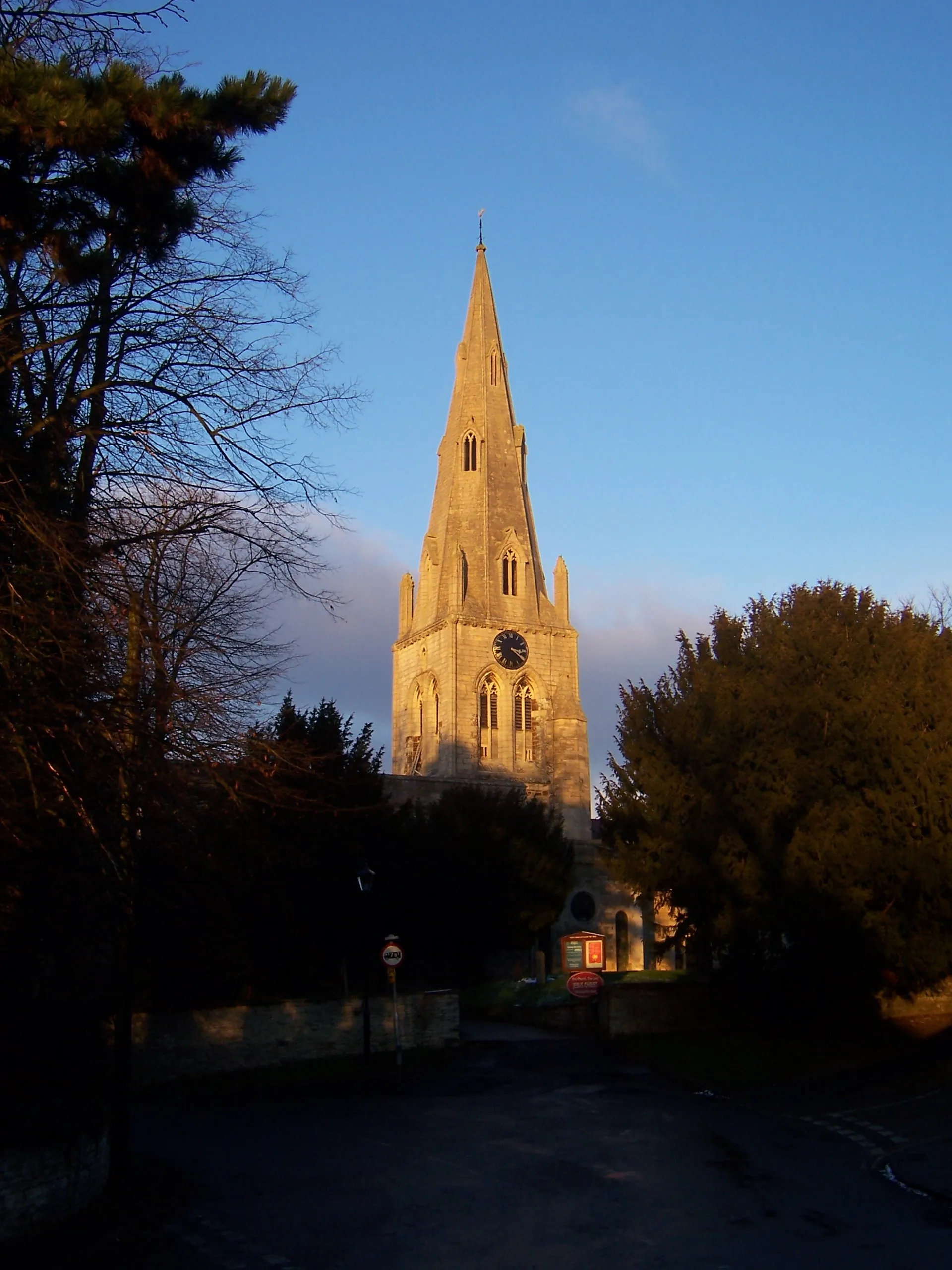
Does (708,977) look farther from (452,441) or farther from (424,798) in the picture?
(452,441)

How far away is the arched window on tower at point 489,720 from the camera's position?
6712 centimetres

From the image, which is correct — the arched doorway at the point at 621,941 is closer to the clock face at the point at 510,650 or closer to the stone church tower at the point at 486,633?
the stone church tower at the point at 486,633

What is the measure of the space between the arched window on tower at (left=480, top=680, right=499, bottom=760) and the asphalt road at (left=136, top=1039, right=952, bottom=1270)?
47.3m

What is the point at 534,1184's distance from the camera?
12.4 meters

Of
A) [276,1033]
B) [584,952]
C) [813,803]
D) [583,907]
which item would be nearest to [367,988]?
[276,1033]

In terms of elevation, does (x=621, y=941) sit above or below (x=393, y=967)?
below

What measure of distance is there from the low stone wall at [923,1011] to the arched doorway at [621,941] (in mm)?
27835

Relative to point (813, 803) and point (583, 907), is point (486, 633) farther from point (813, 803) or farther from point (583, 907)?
point (813, 803)

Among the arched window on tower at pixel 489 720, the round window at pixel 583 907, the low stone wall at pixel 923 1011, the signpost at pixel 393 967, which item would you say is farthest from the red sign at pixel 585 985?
the arched window on tower at pixel 489 720

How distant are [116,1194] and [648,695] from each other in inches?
823

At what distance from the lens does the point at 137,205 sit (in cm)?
1095

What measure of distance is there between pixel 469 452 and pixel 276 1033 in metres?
53.3

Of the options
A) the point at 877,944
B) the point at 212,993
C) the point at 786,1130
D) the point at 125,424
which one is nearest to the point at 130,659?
the point at 125,424

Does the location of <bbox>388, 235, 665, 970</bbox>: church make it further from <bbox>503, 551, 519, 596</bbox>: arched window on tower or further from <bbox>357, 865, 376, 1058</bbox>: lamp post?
<bbox>357, 865, 376, 1058</bbox>: lamp post
